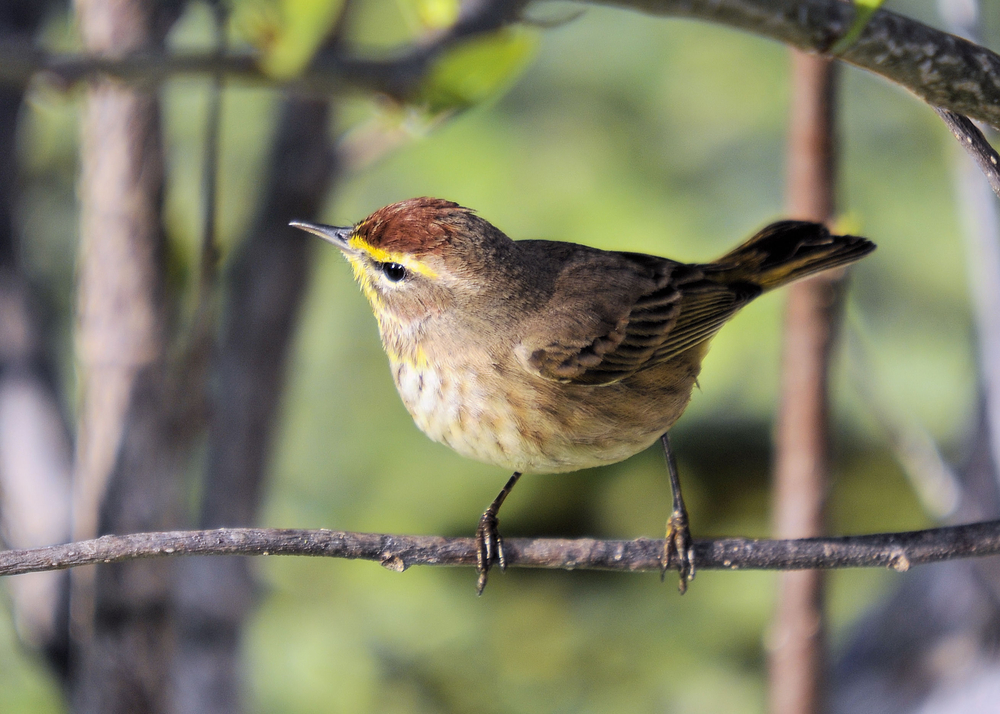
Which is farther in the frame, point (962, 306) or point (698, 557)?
point (962, 306)

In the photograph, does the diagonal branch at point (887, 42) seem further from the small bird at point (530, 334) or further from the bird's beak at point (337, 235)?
the bird's beak at point (337, 235)

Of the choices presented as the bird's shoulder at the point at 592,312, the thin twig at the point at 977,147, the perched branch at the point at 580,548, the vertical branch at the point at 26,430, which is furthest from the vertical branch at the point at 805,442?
the vertical branch at the point at 26,430

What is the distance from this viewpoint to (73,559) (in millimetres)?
1545

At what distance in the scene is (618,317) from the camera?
2.46 m

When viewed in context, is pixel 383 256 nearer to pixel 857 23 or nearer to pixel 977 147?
pixel 857 23

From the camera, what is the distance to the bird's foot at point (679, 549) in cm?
205

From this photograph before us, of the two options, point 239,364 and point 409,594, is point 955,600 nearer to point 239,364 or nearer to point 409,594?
point 409,594

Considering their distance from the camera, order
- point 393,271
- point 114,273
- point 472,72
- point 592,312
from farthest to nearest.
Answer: point 114,273, point 592,312, point 393,271, point 472,72

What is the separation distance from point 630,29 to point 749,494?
8.33 feet

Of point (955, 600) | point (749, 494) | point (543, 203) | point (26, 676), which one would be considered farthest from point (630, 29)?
point (26, 676)

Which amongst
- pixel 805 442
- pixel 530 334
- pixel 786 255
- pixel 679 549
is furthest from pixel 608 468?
pixel 530 334

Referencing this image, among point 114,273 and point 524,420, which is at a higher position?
point 114,273

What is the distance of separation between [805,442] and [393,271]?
51.8 inches

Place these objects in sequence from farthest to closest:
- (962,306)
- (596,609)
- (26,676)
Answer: (962,306), (596,609), (26,676)
